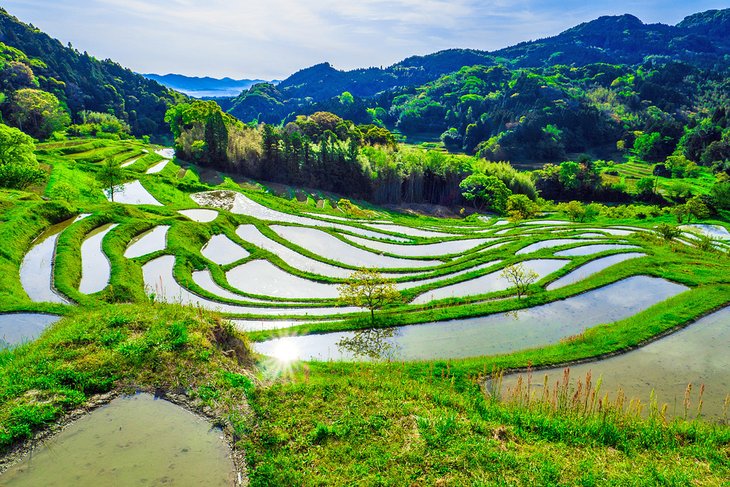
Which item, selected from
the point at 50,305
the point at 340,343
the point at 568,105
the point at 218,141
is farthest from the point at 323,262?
the point at 568,105

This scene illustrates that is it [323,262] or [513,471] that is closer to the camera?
[513,471]

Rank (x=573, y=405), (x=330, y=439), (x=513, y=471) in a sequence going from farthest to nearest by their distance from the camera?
(x=573, y=405)
(x=330, y=439)
(x=513, y=471)

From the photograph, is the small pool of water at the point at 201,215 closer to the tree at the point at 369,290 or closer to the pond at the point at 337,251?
the pond at the point at 337,251

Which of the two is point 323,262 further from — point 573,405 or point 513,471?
point 513,471

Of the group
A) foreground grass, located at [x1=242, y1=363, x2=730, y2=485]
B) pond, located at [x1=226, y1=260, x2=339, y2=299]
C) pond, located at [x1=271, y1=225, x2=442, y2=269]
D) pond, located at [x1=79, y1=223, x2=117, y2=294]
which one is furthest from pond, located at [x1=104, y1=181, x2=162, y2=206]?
foreground grass, located at [x1=242, y1=363, x2=730, y2=485]

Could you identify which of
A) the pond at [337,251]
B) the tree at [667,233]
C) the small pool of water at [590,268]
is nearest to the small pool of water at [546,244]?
the small pool of water at [590,268]

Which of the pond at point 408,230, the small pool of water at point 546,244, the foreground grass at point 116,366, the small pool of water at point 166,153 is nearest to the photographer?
the foreground grass at point 116,366
